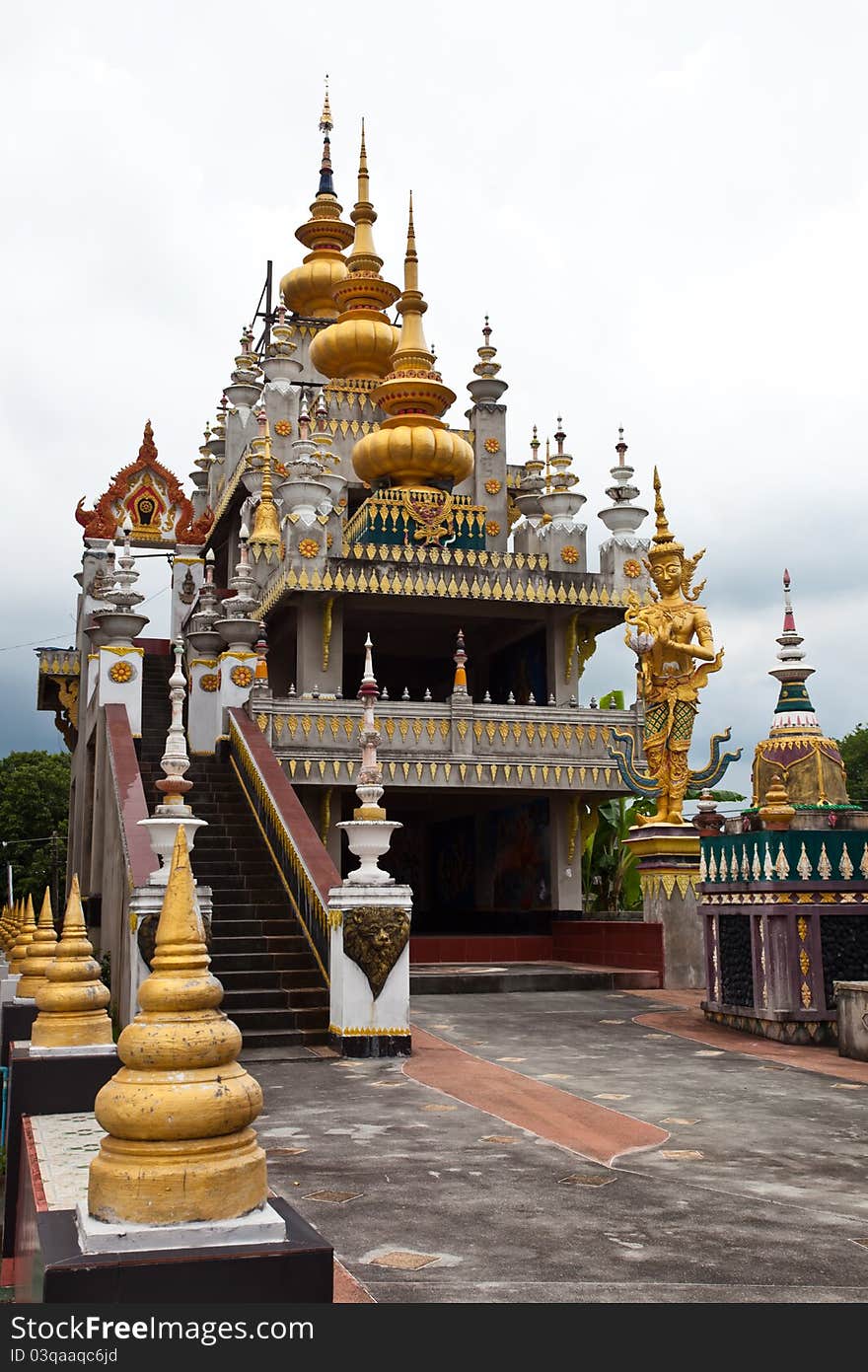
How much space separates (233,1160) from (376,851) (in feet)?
26.1

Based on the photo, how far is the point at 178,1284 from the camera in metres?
2.71

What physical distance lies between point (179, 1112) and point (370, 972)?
758 cm

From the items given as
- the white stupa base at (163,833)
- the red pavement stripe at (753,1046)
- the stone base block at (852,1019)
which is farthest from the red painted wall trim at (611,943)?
the white stupa base at (163,833)

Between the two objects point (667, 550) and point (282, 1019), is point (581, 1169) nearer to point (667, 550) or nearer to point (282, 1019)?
point (282, 1019)

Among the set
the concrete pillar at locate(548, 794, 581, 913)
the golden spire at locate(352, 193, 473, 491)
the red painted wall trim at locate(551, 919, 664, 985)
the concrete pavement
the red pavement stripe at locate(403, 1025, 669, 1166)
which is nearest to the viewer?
the concrete pavement

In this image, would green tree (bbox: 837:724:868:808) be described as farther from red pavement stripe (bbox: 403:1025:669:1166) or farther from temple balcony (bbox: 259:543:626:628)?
red pavement stripe (bbox: 403:1025:669:1166)

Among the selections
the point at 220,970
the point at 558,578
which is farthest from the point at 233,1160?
the point at 558,578

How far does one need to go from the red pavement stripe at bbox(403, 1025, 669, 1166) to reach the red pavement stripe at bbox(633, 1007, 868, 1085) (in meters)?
2.40

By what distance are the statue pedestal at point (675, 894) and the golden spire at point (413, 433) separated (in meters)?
8.91

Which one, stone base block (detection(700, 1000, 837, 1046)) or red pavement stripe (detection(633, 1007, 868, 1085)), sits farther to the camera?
stone base block (detection(700, 1000, 837, 1046))

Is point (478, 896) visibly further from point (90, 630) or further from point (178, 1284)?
point (178, 1284)

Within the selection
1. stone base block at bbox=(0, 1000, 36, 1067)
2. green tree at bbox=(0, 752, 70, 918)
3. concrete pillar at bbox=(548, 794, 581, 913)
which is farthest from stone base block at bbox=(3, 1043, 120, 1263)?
green tree at bbox=(0, 752, 70, 918)

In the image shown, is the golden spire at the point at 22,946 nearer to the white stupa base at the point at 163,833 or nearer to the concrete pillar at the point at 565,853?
the white stupa base at the point at 163,833

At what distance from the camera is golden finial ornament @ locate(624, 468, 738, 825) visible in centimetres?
1748
